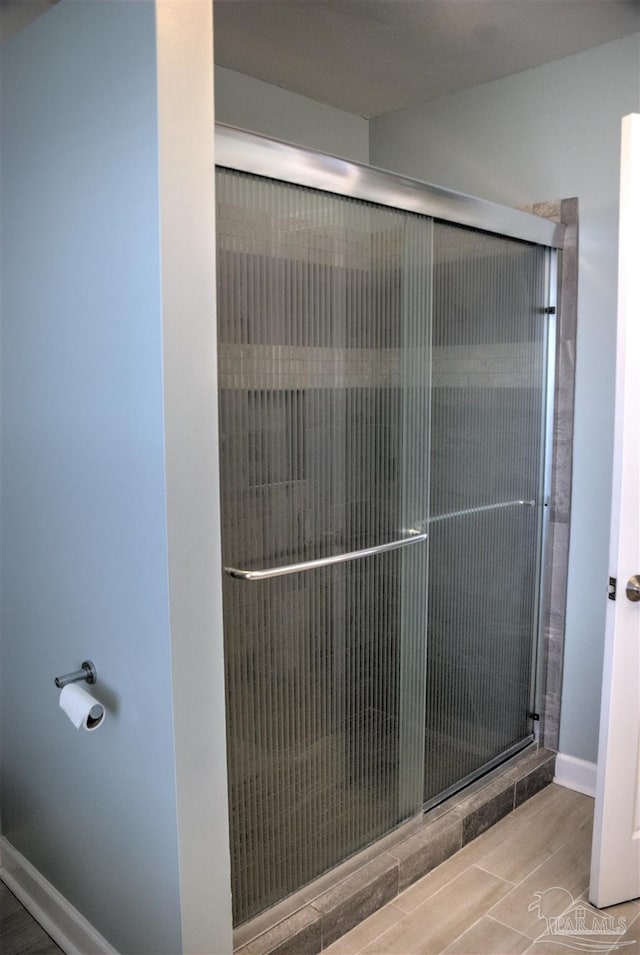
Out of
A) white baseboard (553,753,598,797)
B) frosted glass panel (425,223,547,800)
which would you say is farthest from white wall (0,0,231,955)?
white baseboard (553,753,598,797)

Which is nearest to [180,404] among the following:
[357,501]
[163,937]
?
[357,501]

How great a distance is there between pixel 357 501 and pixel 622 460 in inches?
28.2

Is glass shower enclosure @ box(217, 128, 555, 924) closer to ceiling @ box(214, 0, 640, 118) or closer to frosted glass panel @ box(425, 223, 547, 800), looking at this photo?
frosted glass panel @ box(425, 223, 547, 800)

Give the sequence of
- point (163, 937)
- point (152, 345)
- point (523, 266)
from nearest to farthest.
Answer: point (152, 345), point (163, 937), point (523, 266)

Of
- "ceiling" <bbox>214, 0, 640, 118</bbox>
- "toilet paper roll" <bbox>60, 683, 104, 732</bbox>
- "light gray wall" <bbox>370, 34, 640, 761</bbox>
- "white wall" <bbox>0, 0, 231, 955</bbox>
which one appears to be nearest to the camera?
"white wall" <bbox>0, 0, 231, 955</bbox>

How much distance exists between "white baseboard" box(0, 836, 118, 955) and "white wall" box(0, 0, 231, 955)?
0.04 m

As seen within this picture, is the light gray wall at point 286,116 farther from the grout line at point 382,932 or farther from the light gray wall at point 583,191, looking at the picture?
the grout line at point 382,932

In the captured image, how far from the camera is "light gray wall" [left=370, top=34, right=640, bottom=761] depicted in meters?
2.58

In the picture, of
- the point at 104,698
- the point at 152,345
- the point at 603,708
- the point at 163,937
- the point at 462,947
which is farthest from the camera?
the point at 603,708

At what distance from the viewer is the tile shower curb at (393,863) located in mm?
1898

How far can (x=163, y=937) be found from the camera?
1667 millimetres

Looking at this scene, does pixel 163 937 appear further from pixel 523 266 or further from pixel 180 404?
pixel 523 266

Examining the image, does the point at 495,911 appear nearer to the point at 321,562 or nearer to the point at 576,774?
the point at 576,774

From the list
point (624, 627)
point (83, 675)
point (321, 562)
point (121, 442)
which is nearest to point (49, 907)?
point (83, 675)
